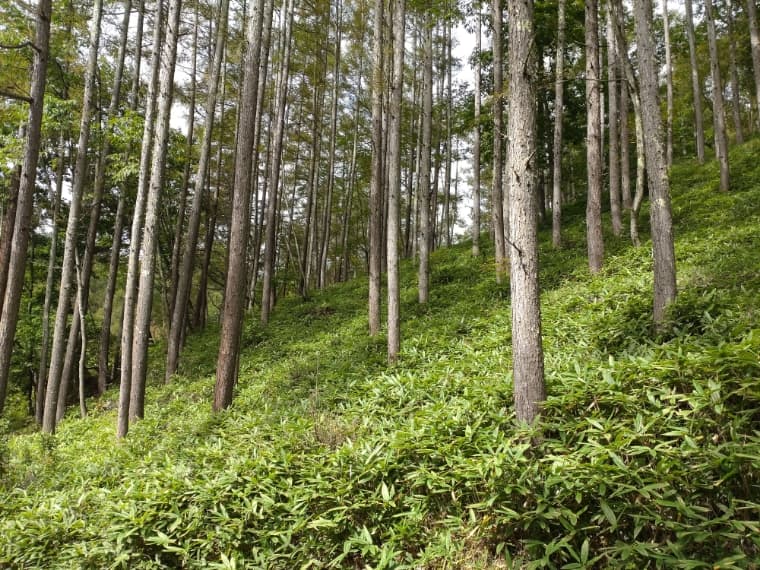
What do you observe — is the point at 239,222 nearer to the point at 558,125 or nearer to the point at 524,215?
the point at 524,215

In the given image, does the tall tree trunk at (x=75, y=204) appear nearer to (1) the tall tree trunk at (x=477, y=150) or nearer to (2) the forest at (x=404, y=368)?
(2) the forest at (x=404, y=368)

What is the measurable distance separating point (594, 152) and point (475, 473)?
30.9ft

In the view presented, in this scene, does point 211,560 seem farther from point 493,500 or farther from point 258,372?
point 258,372

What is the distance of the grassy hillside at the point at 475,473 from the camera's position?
2.82 metres

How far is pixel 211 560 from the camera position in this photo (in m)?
3.61

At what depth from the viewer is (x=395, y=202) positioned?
919cm

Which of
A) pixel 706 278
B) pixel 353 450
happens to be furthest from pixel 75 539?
pixel 706 278

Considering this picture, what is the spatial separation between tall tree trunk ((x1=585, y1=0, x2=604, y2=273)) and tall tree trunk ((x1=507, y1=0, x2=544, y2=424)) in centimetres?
700

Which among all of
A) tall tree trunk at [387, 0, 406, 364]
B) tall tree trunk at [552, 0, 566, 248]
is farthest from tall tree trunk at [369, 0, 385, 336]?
tall tree trunk at [552, 0, 566, 248]

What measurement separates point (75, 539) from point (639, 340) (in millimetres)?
6435

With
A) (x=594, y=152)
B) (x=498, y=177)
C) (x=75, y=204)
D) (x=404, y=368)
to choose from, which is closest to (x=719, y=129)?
(x=594, y=152)

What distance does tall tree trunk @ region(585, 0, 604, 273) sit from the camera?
32.6 feet

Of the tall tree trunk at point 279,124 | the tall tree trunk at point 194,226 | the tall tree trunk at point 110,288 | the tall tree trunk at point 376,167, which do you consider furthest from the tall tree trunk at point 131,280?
the tall tree trunk at point 279,124

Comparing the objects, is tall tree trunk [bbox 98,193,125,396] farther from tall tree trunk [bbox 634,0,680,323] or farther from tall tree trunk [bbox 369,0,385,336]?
tall tree trunk [bbox 634,0,680,323]
